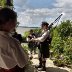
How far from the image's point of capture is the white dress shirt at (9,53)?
271 cm

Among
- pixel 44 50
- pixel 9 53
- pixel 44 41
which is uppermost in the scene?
pixel 9 53

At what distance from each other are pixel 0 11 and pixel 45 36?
5747 millimetres

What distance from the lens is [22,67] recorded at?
2.82m

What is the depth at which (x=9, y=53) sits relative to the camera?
2.73m

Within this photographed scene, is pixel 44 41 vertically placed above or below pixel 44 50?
above

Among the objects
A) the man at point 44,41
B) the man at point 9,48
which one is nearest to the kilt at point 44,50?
the man at point 44,41

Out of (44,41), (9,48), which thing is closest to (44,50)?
(44,41)

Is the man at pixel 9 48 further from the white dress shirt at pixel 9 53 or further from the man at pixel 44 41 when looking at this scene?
the man at pixel 44 41

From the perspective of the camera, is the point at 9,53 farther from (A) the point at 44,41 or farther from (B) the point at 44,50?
(B) the point at 44,50

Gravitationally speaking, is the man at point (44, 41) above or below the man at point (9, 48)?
below

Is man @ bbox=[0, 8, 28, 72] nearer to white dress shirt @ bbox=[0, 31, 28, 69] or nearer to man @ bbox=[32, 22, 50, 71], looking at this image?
white dress shirt @ bbox=[0, 31, 28, 69]

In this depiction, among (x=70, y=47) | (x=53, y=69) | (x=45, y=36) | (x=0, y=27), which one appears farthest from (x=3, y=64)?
(x=70, y=47)

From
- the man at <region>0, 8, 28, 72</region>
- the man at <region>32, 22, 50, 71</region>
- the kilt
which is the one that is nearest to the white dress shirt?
the man at <region>0, 8, 28, 72</region>

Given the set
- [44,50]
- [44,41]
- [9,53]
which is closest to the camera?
[9,53]
